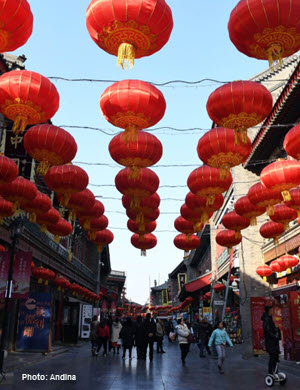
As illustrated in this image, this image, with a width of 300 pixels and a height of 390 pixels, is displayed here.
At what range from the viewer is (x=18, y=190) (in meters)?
9.00

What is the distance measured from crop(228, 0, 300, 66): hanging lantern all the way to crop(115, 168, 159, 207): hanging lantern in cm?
437

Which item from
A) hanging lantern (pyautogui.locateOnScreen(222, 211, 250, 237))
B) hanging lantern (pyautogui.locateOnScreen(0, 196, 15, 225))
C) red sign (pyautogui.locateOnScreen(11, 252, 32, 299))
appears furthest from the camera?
hanging lantern (pyautogui.locateOnScreen(222, 211, 250, 237))

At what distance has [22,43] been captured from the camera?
568 cm

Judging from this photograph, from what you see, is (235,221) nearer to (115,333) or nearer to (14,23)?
(14,23)

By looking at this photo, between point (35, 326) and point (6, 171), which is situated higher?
point (6, 171)

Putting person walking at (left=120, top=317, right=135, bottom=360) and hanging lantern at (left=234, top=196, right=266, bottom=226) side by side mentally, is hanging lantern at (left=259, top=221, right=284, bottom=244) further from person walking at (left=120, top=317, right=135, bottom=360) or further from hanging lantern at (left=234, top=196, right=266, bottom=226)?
person walking at (left=120, top=317, right=135, bottom=360)

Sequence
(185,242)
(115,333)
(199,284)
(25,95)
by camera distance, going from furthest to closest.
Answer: (199,284)
(115,333)
(185,242)
(25,95)

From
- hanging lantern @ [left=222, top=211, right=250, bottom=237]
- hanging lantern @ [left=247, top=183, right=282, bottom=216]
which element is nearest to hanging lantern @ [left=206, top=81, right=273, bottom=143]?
hanging lantern @ [left=247, top=183, right=282, bottom=216]

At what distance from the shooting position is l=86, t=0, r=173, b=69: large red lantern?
516 cm

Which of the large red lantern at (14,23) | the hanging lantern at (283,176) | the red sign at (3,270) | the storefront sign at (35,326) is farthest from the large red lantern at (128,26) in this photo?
the storefront sign at (35,326)

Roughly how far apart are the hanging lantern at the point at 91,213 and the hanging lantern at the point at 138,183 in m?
1.73

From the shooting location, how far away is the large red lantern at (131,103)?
21.1 ft

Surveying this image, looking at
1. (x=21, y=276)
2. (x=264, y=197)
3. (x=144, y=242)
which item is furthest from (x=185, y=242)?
(x=21, y=276)

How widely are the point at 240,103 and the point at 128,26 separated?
232 cm
